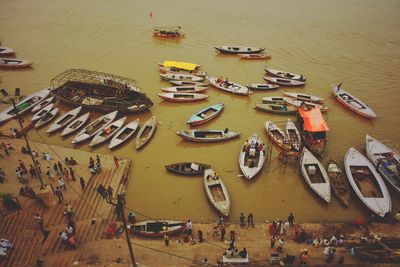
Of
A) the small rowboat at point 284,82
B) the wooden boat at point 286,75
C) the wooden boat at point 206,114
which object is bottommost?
the wooden boat at point 206,114

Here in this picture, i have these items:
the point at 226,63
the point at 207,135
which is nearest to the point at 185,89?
the point at 207,135

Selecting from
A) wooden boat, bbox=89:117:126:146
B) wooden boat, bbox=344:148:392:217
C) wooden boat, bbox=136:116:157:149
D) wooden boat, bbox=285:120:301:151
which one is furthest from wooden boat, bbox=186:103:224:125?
wooden boat, bbox=344:148:392:217

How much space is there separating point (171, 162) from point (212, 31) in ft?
100

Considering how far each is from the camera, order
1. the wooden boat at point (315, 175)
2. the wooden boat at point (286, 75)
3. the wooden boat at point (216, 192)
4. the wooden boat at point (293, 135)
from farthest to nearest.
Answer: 1. the wooden boat at point (286, 75)
2. the wooden boat at point (293, 135)
3. the wooden boat at point (315, 175)
4. the wooden boat at point (216, 192)

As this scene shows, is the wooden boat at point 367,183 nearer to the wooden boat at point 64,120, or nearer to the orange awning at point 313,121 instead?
the orange awning at point 313,121

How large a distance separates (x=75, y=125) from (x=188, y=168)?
11.4 meters

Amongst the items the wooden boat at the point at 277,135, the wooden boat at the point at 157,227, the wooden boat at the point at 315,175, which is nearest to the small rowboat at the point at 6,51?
the wooden boat at the point at 157,227

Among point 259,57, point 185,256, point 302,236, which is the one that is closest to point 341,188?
point 302,236

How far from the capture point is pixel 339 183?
21750 mm

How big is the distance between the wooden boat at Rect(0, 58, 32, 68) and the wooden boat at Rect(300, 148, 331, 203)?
33.2 meters

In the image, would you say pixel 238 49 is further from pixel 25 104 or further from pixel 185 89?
pixel 25 104

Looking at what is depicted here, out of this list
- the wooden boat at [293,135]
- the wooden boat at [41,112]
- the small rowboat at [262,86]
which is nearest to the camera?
the wooden boat at [293,135]

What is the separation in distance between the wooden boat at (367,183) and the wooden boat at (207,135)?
8.92 meters

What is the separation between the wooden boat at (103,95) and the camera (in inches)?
1147
